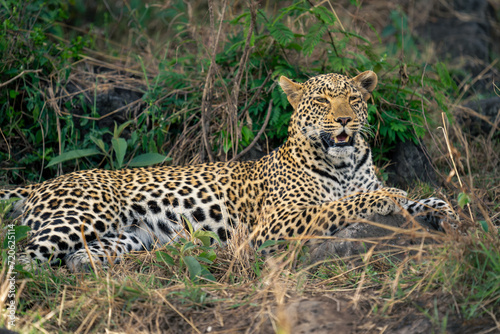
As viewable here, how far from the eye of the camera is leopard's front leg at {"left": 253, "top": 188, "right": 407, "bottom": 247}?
5.95 metres

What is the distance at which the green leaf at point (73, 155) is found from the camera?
8.01 metres

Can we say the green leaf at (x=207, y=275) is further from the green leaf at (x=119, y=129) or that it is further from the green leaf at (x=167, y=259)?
the green leaf at (x=119, y=129)

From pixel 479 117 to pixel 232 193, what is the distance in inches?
176

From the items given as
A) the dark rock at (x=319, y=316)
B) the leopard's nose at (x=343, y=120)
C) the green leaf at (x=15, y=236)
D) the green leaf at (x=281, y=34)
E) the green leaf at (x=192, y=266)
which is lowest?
the green leaf at (x=192, y=266)

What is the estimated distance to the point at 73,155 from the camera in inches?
320

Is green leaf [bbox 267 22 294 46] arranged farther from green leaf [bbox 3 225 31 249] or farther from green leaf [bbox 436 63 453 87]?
green leaf [bbox 3 225 31 249]

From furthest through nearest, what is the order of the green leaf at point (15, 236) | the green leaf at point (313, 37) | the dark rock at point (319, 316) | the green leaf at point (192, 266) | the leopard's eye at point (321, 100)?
the green leaf at point (313, 37)
the leopard's eye at point (321, 100)
the green leaf at point (15, 236)
the green leaf at point (192, 266)
the dark rock at point (319, 316)

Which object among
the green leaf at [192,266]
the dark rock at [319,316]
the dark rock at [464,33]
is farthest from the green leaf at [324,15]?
the dark rock at [464,33]

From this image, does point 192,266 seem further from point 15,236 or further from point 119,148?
point 119,148

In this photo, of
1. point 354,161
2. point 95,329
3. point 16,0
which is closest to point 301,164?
point 354,161

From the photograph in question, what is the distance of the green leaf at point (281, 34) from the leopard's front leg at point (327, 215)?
244 centimetres

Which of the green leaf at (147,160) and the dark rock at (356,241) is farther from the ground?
the dark rock at (356,241)

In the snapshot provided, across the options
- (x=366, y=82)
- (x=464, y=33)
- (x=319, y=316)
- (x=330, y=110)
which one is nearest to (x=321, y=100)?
(x=330, y=110)

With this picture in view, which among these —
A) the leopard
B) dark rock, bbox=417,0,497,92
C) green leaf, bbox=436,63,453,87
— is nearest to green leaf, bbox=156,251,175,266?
the leopard
